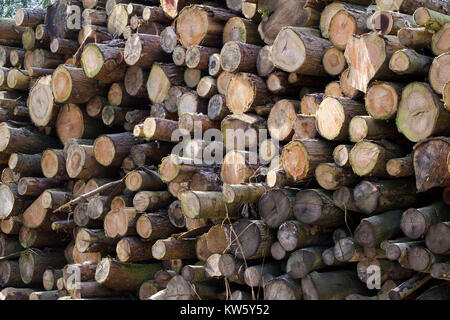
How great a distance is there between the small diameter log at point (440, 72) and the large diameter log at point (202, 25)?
2012 mm

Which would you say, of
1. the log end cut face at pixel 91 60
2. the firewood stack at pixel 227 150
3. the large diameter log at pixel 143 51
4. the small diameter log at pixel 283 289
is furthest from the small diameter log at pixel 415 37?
the log end cut face at pixel 91 60

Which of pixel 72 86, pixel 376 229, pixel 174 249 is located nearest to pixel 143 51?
pixel 72 86

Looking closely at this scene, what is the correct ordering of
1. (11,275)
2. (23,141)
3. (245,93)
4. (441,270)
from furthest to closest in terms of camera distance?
1. (23,141)
2. (11,275)
3. (245,93)
4. (441,270)

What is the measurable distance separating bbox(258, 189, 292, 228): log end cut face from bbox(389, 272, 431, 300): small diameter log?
2.42ft

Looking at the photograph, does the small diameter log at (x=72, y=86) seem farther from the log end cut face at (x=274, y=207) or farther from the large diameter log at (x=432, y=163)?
the large diameter log at (x=432, y=163)

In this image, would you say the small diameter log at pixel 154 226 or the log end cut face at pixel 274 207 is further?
the small diameter log at pixel 154 226

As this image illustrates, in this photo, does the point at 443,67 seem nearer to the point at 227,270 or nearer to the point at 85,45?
the point at 227,270

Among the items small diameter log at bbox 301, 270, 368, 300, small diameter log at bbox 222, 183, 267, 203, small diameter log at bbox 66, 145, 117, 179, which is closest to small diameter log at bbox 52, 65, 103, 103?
small diameter log at bbox 66, 145, 117, 179

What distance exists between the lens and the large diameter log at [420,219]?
3.25 meters

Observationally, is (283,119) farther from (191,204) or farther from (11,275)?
(11,275)

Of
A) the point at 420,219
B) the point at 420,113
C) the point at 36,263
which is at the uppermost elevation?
the point at 420,113

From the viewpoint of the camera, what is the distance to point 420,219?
326 centimetres

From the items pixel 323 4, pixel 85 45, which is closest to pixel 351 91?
pixel 323 4

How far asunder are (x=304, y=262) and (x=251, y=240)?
1.19ft
